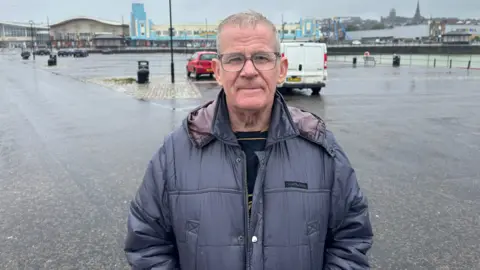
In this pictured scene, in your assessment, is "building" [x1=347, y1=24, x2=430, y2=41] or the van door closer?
the van door

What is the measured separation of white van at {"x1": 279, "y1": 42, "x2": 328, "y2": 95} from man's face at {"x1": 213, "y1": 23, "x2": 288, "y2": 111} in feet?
51.4

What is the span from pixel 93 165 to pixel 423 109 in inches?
400

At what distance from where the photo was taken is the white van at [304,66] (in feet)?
57.6

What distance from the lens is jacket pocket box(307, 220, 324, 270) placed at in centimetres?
201

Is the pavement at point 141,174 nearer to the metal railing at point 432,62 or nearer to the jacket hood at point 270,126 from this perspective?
the jacket hood at point 270,126

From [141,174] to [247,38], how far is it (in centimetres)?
496

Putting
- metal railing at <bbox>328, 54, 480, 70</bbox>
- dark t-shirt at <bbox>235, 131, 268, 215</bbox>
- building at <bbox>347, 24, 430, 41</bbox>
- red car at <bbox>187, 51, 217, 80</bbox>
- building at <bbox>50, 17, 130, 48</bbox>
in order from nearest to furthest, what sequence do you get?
dark t-shirt at <bbox>235, 131, 268, 215</bbox>, red car at <bbox>187, 51, 217, 80</bbox>, metal railing at <bbox>328, 54, 480, 70</bbox>, building at <bbox>347, 24, 430, 41</bbox>, building at <bbox>50, 17, 130, 48</bbox>

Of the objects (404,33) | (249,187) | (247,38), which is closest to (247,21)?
(247,38)

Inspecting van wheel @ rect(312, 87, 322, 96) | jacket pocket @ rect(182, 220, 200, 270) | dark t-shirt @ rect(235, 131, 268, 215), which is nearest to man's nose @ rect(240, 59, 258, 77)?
dark t-shirt @ rect(235, 131, 268, 215)

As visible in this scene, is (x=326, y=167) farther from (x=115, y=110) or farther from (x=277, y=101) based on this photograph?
(x=115, y=110)

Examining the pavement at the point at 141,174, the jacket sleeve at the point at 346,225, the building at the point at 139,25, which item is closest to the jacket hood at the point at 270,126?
the jacket sleeve at the point at 346,225

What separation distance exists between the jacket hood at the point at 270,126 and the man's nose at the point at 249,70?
0.74 feet

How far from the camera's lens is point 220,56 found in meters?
2.05

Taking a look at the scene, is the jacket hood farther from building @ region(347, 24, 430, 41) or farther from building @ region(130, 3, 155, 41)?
building @ region(347, 24, 430, 41)
